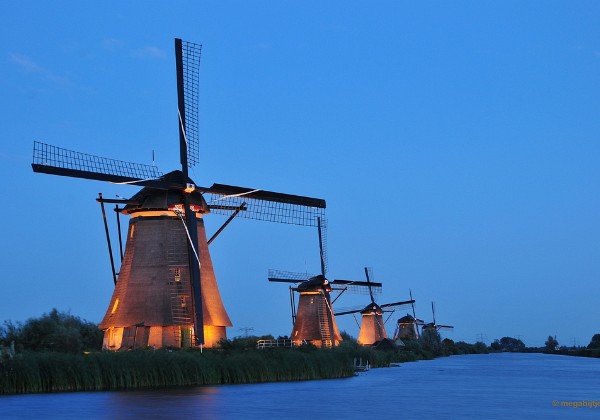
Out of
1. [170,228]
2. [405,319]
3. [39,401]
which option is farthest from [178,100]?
[405,319]

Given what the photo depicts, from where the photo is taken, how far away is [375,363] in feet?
178

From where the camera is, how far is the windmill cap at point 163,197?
108 feet

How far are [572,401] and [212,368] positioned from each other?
11394mm

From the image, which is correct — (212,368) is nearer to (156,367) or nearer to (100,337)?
(156,367)

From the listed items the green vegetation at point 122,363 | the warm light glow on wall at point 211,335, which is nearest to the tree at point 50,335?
the green vegetation at point 122,363

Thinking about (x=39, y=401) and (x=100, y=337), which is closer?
(x=39, y=401)

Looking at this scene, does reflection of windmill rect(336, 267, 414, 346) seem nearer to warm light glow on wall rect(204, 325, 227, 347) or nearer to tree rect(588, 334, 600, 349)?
warm light glow on wall rect(204, 325, 227, 347)

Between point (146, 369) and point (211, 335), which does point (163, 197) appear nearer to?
point (211, 335)

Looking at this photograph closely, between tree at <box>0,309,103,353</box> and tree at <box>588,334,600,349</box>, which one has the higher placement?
tree at <box>588,334,600,349</box>

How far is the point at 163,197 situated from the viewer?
33062mm

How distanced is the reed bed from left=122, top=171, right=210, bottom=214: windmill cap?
19.8 feet

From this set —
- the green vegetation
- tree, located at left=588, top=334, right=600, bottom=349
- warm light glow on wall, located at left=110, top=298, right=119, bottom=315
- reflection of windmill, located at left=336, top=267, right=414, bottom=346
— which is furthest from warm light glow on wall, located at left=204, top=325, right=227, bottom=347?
tree, located at left=588, top=334, right=600, bottom=349

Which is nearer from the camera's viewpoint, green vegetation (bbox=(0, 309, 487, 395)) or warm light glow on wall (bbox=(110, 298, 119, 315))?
green vegetation (bbox=(0, 309, 487, 395))

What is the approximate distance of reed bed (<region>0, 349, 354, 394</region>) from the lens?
78.7 ft
